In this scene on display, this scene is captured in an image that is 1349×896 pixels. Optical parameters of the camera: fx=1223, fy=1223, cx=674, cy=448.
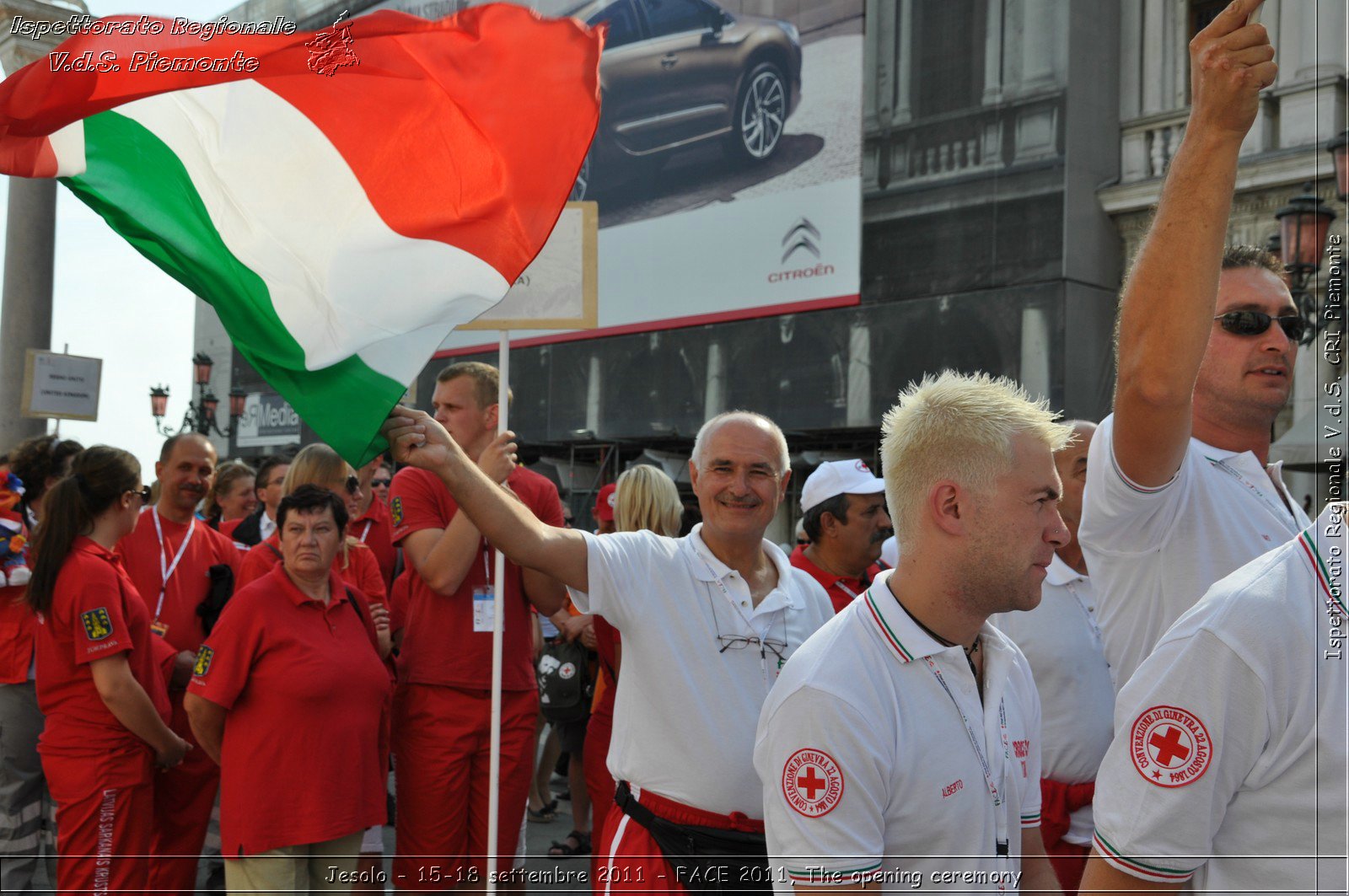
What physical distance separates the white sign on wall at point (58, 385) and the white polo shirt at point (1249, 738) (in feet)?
26.8

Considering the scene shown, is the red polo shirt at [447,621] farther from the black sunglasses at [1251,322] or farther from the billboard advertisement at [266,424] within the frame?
the billboard advertisement at [266,424]

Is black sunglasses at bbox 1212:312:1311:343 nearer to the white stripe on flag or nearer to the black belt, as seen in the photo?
the black belt

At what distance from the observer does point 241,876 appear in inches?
166

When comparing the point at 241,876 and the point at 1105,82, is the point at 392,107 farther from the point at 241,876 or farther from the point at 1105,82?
the point at 1105,82

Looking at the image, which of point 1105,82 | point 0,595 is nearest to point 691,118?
point 1105,82

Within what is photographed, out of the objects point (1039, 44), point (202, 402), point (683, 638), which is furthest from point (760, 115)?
point (683, 638)

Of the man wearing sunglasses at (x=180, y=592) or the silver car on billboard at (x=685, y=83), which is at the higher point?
the silver car on billboard at (x=685, y=83)

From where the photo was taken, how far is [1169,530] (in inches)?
93.2

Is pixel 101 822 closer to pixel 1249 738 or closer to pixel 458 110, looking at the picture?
pixel 458 110

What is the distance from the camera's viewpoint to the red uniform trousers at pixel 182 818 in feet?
16.5

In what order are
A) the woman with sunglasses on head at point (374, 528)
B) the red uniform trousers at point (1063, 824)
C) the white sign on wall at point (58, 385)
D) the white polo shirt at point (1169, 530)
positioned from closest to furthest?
the white polo shirt at point (1169, 530) → the red uniform trousers at point (1063, 824) → the woman with sunglasses on head at point (374, 528) → the white sign on wall at point (58, 385)

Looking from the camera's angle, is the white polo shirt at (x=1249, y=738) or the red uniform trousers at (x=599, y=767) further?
the red uniform trousers at (x=599, y=767)

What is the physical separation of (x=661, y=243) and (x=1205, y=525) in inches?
863

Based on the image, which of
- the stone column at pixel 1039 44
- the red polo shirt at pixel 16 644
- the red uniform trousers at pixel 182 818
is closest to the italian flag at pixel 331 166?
the red uniform trousers at pixel 182 818
